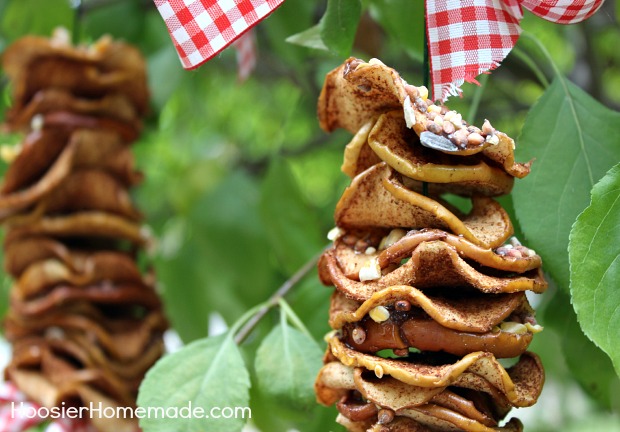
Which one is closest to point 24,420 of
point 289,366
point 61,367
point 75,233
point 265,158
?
point 61,367

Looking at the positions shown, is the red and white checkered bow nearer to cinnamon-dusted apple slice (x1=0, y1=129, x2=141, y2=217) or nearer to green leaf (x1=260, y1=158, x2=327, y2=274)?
cinnamon-dusted apple slice (x1=0, y1=129, x2=141, y2=217)

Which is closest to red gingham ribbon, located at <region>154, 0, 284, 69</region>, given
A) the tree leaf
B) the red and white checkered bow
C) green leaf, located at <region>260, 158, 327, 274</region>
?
the red and white checkered bow

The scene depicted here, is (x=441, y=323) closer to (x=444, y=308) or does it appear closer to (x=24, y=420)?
(x=444, y=308)

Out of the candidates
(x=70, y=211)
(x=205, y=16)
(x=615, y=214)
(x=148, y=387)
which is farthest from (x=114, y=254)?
(x=615, y=214)

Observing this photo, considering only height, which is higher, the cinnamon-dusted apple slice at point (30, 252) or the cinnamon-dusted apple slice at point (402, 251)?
the cinnamon-dusted apple slice at point (402, 251)

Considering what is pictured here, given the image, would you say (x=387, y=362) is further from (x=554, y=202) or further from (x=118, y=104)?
(x=118, y=104)

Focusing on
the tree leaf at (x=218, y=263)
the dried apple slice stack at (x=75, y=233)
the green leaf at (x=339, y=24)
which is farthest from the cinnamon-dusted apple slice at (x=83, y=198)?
the green leaf at (x=339, y=24)

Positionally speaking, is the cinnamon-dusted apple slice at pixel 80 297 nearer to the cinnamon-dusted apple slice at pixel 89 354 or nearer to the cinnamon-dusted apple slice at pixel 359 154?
the cinnamon-dusted apple slice at pixel 89 354
